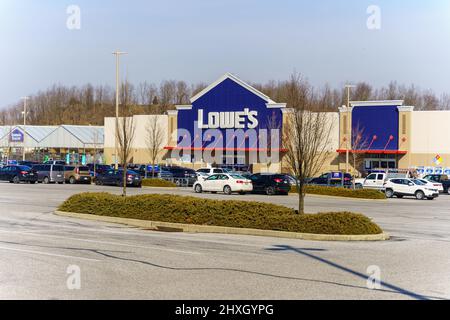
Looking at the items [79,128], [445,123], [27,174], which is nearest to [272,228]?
[27,174]

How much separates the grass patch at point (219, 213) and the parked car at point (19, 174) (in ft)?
105

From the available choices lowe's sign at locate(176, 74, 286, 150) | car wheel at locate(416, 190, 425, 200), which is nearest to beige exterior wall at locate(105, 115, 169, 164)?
lowe's sign at locate(176, 74, 286, 150)

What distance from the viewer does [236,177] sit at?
4322 cm

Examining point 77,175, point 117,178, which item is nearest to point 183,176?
point 117,178

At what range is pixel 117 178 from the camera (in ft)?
170

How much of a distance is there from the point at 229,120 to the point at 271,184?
93.5ft

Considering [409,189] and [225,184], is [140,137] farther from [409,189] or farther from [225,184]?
[409,189]

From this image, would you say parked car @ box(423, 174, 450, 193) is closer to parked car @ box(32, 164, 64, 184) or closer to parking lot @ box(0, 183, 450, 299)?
parked car @ box(32, 164, 64, 184)

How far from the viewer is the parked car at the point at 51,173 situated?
56.8 meters

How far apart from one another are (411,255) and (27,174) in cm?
4582

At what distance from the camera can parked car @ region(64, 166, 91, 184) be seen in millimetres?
56062

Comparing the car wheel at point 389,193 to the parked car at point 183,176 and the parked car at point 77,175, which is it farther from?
the parked car at point 77,175

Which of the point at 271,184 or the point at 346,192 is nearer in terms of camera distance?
the point at 346,192

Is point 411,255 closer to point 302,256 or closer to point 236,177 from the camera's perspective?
point 302,256
